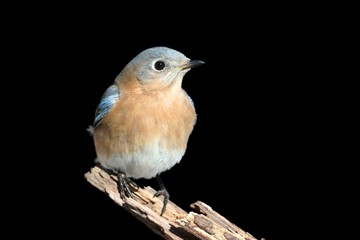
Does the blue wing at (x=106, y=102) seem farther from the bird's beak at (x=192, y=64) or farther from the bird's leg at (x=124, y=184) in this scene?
the bird's beak at (x=192, y=64)

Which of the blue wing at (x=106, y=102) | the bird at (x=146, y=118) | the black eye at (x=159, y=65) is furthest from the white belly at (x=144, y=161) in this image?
the black eye at (x=159, y=65)

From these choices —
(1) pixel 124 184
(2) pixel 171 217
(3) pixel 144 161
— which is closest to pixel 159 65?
(3) pixel 144 161

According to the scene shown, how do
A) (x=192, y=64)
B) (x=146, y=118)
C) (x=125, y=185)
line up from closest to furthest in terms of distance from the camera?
(x=192, y=64) < (x=146, y=118) < (x=125, y=185)

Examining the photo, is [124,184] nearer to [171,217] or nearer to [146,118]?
[171,217]

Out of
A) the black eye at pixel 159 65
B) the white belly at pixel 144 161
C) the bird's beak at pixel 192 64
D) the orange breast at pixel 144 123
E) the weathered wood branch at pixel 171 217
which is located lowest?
the weathered wood branch at pixel 171 217

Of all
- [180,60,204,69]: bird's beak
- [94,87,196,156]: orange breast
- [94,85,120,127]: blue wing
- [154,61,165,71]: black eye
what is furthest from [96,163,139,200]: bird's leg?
[180,60,204,69]: bird's beak

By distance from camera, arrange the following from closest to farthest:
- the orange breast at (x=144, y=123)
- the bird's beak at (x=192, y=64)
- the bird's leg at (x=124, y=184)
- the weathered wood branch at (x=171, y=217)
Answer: the weathered wood branch at (x=171, y=217)
the bird's beak at (x=192, y=64)
the orange breast at (x=144, y=123)
the bird's leg at (x=124, y=184)
